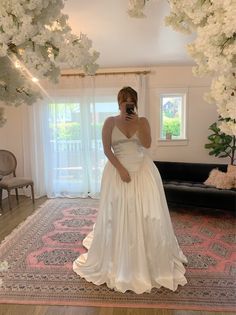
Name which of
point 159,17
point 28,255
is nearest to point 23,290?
point 28,255

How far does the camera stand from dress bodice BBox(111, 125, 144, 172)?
2.48 m

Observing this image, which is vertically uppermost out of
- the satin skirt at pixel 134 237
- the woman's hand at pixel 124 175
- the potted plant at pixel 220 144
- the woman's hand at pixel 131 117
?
the woman's hand at pixel 131 117

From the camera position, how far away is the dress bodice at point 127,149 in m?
2.48

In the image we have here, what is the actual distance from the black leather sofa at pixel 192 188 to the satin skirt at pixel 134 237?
5.28ft

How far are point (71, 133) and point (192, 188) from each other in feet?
7.93

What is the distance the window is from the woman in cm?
288

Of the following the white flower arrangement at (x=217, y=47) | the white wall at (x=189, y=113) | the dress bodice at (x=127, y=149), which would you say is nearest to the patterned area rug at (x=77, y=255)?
the dress bodice at (x=127, y=149)

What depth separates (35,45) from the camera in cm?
62

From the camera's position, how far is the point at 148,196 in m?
2.40

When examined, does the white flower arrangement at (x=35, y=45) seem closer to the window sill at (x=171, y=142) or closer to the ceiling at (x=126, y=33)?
the ceiling at (x=126, y=33)

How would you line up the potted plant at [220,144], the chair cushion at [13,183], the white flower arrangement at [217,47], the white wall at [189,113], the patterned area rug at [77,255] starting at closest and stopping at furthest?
the white flower arrangement at [217,47], the patterned area rug at [77,255], the chair cushion at [13,183], the potted plant at [220,144], the white wall at [189,113]

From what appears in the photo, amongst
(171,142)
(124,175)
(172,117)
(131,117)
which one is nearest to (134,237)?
(124,175)

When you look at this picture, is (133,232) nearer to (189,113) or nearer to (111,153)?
(111,153)

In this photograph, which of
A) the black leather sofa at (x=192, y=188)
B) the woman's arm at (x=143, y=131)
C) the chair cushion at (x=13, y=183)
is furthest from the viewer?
the chair cushion at (x=13, y=183)
